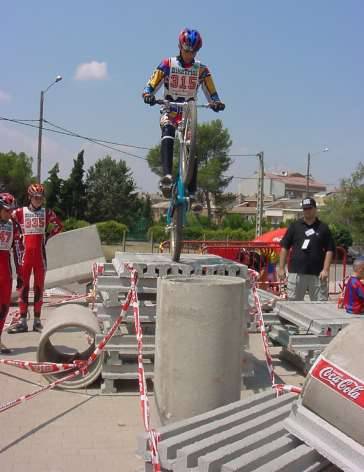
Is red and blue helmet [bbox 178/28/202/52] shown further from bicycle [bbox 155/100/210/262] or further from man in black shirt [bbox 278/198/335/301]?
man in black shirt [bbox 278/198/335/301]

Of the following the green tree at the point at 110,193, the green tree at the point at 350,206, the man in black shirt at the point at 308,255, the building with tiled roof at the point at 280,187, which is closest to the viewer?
the man in black shirt at the point at 308,255

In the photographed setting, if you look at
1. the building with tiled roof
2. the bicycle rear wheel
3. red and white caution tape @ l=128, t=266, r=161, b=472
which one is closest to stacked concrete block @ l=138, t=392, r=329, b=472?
red and white caution tape @ l=128, t=266, r=161, b=472

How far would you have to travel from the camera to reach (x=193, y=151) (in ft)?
19.1

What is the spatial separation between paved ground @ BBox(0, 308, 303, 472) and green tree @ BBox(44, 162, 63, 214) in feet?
145

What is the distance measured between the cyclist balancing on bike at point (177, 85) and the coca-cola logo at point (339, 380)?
3344mm

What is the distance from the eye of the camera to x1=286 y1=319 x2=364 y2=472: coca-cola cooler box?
2971 mm

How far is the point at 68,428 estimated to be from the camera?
4680mm

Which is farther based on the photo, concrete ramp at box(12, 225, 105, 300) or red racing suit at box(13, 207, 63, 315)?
A: concrete ramp at box(12, 225, 105, 300)

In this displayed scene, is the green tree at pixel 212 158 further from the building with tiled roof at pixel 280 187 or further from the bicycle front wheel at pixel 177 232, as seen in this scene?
the bicycle front wheel at pixel 177 232

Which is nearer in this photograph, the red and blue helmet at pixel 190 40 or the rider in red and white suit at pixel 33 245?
the red and blue helmet at pixel 190 40

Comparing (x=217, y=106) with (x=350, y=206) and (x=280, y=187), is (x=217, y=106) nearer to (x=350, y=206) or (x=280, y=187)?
(x=350, y=206)

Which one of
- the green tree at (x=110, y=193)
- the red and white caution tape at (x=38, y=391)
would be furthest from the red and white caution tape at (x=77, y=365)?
the green tree at (x=110, y=193)

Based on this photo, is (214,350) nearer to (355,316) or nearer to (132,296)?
(132,296)

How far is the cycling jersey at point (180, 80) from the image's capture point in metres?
6.61
